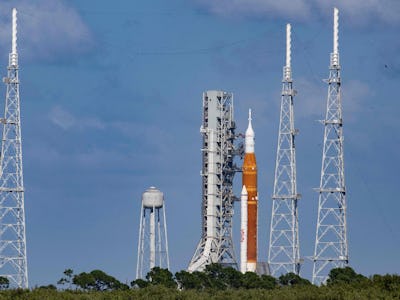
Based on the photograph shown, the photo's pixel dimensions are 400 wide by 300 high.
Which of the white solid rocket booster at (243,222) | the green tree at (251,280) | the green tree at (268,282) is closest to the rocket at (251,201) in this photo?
the white solid rocket booster at (243,222)

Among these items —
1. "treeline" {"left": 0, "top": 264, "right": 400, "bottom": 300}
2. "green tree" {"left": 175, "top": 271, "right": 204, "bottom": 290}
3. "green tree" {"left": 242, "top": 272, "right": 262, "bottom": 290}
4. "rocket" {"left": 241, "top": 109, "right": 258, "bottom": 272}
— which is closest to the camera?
"treeline" {"left": 0, "top": 264, "right": 400, "bottom": 300}

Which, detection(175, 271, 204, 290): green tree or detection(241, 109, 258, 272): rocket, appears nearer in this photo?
detection(175, 271, 204, 290): green tree

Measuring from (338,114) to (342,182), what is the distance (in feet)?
23.0

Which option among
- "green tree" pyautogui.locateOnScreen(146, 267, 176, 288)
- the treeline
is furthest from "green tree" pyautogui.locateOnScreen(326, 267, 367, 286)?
"green tree" pyautogui.locateOnScreen(146, 267, 176, 288)

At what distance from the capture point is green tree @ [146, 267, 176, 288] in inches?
6718

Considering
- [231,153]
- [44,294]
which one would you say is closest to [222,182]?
[231,153]

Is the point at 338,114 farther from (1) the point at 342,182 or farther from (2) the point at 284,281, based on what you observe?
(2) the point at 284,281

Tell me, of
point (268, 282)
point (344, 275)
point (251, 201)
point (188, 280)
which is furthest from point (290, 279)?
point (251, 201)

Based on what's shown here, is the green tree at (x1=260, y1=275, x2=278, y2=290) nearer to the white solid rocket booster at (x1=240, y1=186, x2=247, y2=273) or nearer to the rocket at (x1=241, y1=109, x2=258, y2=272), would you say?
the white solid rocket booster at (x1=240, y1=186, x2=247, y2=273)

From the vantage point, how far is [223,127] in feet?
607

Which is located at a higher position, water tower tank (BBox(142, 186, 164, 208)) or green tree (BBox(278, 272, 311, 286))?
water tower tank (BBox(142, 186, 164, 208))

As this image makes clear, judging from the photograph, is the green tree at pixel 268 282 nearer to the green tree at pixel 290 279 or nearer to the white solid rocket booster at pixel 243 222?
the green tree at pixel 290 279

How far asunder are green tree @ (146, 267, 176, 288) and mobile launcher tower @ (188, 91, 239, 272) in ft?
31.4

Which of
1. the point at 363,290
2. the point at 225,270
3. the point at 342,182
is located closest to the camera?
the point at 363,290
